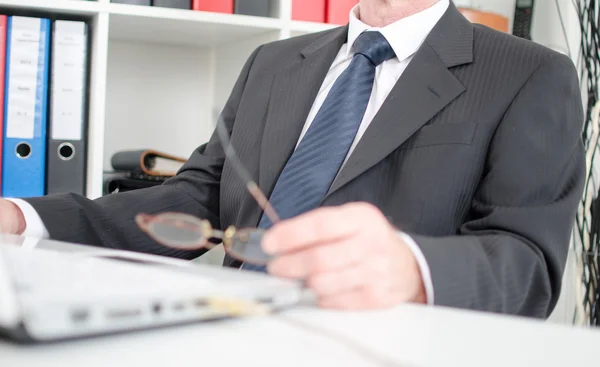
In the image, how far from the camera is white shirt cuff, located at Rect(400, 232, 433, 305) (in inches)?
25.6

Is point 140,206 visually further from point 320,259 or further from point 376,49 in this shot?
point 320,259

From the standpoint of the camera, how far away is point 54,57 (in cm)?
159

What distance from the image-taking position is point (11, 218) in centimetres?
93

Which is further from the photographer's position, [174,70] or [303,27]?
[174,70]

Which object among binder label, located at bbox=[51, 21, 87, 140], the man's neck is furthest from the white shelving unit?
the man's neck

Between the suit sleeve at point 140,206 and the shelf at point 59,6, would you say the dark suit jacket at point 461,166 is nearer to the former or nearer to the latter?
the suit sleeve at point 140,206

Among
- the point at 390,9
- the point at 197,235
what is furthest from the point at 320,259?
the point at 390,9

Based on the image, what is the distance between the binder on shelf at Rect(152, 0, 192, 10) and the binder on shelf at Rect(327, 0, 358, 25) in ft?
1.18

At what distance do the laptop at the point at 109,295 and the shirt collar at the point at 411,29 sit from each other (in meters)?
0.61

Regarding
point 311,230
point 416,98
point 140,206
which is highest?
point 416,98

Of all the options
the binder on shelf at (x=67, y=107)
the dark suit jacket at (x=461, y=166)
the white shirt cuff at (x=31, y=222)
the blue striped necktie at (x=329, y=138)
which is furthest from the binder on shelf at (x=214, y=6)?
the white shirt cuff at (x=31, y=222)

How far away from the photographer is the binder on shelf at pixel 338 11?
5.95 ft

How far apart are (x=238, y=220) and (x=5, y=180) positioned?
688mm

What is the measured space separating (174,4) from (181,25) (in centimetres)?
10
